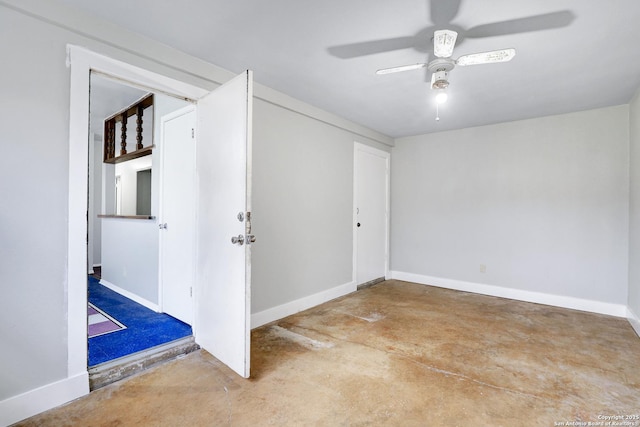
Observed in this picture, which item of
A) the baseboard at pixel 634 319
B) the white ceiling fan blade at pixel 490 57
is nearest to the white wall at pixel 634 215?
the baseboard at pixel 634 319

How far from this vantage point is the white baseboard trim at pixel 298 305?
3.02 m

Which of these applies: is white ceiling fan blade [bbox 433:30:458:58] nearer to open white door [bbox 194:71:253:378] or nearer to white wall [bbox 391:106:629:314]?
open white door [bbox 194:71:253:378]

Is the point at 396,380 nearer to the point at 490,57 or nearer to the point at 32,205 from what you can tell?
the point at 490,57

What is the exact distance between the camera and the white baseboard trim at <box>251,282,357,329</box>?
302cm

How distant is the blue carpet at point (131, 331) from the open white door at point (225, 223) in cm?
42

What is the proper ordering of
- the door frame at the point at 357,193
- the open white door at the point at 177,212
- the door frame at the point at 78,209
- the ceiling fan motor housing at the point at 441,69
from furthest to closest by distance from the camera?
the door frame at the point at 357,193 < the open white door at the point at 177,212 < the ceiling fan motor housing at the point at 441,69 < the door frame at the point at 78,209

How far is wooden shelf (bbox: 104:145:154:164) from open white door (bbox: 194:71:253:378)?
1380 millimetres

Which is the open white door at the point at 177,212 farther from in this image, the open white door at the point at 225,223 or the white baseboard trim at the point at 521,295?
the white baseboard trim at the point at 521,295

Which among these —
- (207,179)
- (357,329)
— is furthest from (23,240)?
(357,329)

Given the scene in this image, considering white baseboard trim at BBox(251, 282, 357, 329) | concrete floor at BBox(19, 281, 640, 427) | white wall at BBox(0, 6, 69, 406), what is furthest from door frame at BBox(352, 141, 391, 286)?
white wall at BBox(0, 6, 69, 406)

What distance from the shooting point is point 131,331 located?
280 cm

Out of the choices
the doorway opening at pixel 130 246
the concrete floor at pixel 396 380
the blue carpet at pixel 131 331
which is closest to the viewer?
the concrete floor at pixel 396 380

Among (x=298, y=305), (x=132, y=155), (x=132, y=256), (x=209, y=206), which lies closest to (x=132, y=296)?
(x=132, y=256)

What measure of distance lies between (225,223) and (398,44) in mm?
1824
